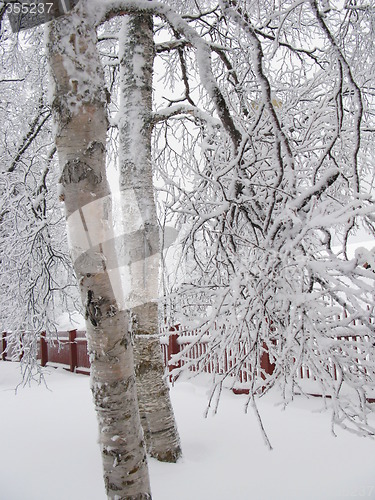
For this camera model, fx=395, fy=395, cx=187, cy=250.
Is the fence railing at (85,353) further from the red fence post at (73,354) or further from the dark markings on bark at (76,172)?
the dark markings on bark at (76,172)

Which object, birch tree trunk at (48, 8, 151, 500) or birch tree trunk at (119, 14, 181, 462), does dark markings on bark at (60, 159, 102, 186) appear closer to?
birch tree trunk at (48, 8, 151, 500)

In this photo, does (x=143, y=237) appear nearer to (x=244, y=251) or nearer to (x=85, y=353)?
(x=244, y=251)

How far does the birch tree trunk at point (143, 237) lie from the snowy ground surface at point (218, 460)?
1.34ft

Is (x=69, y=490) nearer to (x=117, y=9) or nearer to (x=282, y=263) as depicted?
(x=282, y=263)

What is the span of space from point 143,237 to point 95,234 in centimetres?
159

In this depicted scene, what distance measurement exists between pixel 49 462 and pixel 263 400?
337 centimetres

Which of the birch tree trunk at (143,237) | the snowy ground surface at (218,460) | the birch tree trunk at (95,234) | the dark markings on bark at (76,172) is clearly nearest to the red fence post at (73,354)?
the snowy ground surface at (218,460)

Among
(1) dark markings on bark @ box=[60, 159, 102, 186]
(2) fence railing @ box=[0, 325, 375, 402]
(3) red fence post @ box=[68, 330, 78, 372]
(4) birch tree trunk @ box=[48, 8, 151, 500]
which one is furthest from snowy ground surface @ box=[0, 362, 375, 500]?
(3) red fence post @ box=[68, 330, 78, 372]

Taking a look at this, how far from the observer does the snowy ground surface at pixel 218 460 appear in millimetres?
2957

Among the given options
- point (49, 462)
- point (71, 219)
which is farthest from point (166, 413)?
point (71, 219)

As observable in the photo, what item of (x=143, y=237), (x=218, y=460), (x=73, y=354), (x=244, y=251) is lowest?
(x=73, y=354)

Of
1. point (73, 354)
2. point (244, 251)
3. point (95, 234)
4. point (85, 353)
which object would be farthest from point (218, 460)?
point (73, 354)

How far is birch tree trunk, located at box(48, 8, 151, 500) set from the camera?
7.29 feet

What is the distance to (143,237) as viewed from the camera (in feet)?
12.6
